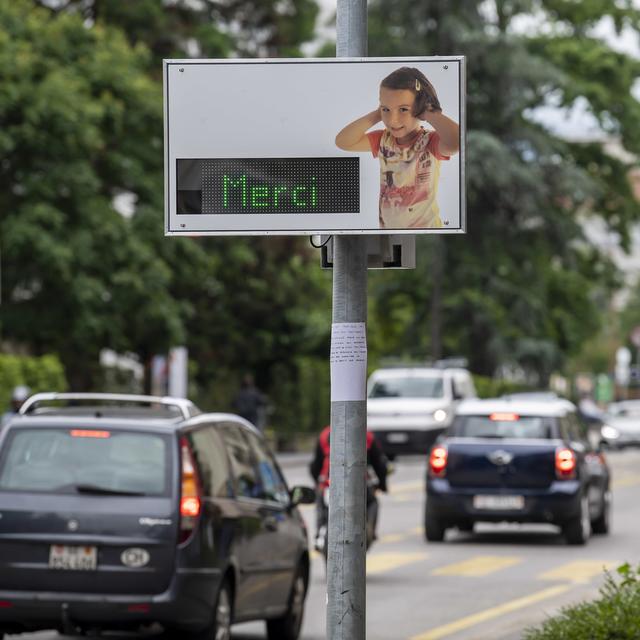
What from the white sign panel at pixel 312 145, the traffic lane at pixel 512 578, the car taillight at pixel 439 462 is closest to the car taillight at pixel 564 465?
the traffic lane at pixel 512 578

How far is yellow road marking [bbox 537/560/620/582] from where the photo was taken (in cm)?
1731

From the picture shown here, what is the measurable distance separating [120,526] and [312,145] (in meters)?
3.84

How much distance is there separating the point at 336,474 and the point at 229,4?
47976 millimetres

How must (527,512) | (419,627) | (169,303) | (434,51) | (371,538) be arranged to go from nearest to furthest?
(419,627) → (371,538) → (527,512) → (169,303) → (434,51)

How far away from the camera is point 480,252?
180 ft

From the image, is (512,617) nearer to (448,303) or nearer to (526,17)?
(448,303)

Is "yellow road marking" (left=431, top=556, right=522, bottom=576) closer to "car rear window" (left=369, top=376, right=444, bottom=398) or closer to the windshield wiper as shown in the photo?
the windshield wiper

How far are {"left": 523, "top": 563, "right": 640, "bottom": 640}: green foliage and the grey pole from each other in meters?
1.13

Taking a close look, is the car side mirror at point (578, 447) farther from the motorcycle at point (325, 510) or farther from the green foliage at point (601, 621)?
the green foliage at point (601, 621)

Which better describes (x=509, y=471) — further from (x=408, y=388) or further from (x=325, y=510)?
(x=408, y=388)

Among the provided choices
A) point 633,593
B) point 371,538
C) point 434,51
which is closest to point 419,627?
point 371,538

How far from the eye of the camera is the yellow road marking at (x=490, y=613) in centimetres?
1298

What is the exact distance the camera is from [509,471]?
68.6 ft

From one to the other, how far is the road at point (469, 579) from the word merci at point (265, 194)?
434cm
